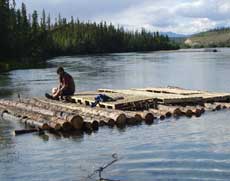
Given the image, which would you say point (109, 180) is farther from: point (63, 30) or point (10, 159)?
point (63, 30)

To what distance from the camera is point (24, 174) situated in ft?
53.5

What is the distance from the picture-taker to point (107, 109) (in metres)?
26.2

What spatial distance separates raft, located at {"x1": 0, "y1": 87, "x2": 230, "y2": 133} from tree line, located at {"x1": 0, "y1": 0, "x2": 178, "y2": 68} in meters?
60.9

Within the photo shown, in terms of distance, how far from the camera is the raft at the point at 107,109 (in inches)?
941

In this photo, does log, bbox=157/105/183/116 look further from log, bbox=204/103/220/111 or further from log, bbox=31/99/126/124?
log, bbox=31/99/126/124

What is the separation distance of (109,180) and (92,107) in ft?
42.4

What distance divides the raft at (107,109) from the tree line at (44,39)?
60909 millimetres

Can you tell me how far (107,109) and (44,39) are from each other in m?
93.9

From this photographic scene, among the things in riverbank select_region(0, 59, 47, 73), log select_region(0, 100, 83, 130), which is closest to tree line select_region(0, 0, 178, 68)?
riverbank select_region(0, 59, 47, 73)

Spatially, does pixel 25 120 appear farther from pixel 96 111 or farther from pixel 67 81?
pixel 67 81

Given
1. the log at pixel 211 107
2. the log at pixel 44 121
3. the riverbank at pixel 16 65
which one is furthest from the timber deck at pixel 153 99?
the riverbank at pixel 16 65

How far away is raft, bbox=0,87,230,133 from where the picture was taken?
78.4 feet

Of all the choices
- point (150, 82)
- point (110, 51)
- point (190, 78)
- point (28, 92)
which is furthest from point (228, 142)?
point (110, 51)

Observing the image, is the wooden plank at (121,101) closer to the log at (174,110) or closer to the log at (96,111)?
the log at (96,111)
